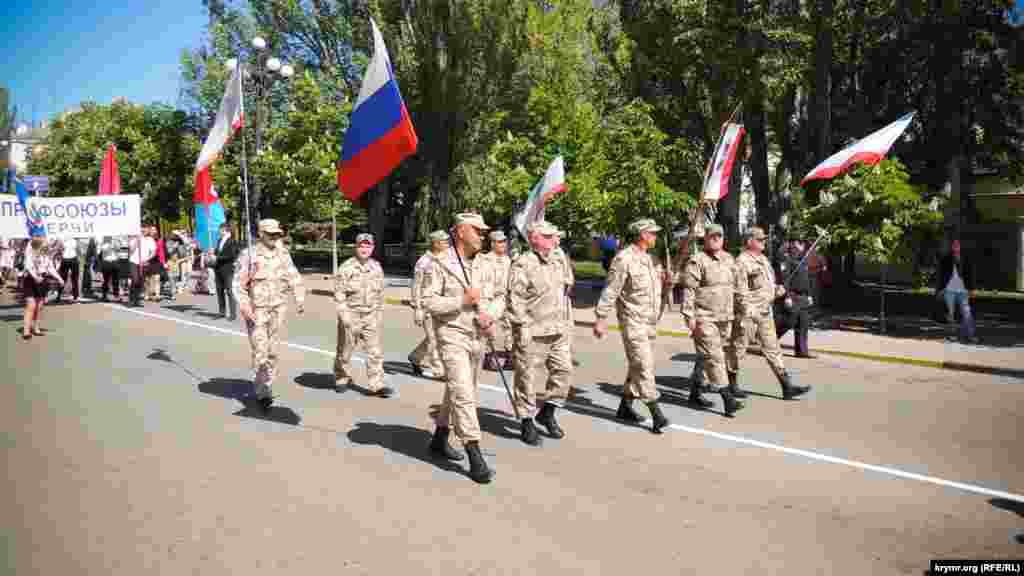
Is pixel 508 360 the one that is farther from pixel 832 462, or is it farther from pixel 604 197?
pixel 604 197

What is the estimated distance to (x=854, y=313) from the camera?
18406 mm

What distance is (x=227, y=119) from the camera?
1217cm

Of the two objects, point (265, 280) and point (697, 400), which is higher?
point (265, 280)

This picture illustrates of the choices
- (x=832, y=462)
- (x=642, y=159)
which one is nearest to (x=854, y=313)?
(x=642, y=159)

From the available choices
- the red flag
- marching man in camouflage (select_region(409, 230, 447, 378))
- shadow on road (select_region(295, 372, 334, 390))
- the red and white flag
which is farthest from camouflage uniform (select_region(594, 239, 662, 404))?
the red flag

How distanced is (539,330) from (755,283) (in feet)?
10.0

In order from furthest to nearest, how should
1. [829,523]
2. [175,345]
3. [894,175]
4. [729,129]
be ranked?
[894,175] → [175,345] → [729,129] → [829,523]

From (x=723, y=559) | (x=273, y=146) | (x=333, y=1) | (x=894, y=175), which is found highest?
(x=333, y=1)

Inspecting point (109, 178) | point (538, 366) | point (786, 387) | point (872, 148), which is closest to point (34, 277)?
point (109, 178)

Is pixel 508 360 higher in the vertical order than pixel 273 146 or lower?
lower

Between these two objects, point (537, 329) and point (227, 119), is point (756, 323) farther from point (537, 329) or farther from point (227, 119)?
point (227, 119)

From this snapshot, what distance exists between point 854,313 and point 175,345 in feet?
48.0

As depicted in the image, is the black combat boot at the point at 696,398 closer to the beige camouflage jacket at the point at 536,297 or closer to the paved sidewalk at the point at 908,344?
the beige camouflage jacket at the point at 536,297

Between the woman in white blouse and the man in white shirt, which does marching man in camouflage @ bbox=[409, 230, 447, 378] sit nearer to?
the woman in white blouse
